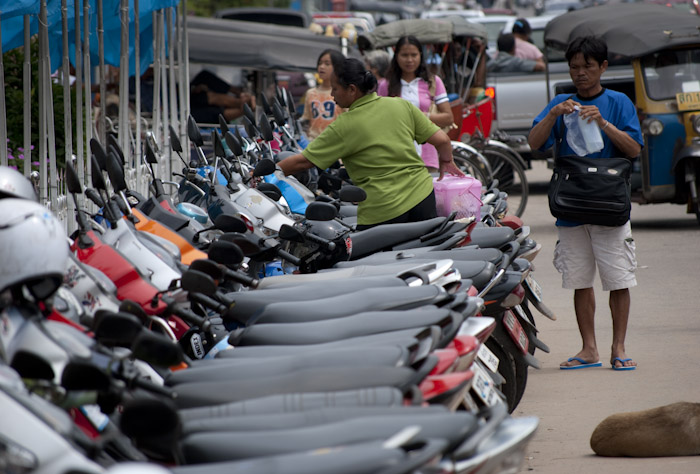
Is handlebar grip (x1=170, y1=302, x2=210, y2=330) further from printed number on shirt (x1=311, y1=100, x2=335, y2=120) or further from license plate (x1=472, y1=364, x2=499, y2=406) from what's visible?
printed number on shirt (x1=311, y1=100, x2=335, y2=120)

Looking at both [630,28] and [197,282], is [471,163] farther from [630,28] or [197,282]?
[197,282]

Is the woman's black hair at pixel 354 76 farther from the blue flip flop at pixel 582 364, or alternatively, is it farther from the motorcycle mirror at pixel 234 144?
the blue flip flop at pixel 582 364

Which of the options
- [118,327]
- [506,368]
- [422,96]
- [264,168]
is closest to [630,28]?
[422,96]

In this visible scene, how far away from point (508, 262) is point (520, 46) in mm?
12706

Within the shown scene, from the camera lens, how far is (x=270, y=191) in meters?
6.14

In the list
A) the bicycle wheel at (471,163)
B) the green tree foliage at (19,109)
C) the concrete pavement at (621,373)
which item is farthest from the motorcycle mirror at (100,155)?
the bicycle wheel at (471,163)

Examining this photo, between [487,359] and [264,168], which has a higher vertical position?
[264,168]

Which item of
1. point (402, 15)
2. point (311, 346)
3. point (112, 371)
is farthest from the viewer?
point (402, 15)

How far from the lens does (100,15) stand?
8.04m

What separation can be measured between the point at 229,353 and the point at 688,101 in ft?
30.3

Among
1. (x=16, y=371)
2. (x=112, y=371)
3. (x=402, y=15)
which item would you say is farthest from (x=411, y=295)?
(x=402, y=15)

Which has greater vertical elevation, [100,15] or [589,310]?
[100,15]

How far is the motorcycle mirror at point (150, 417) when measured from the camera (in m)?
2.46

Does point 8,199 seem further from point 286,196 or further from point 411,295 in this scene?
point 286,196
